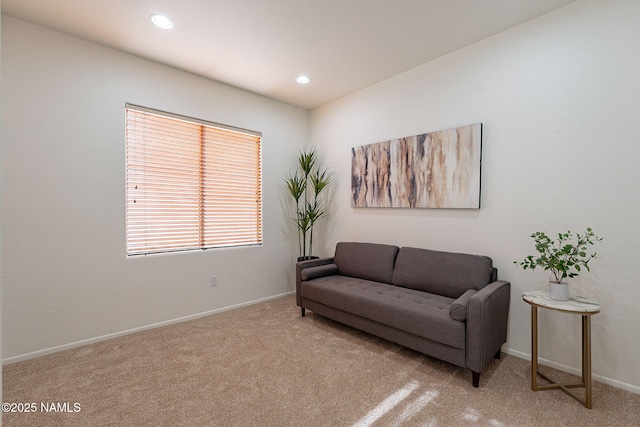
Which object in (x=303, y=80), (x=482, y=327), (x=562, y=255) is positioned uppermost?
(x=303, y=80)

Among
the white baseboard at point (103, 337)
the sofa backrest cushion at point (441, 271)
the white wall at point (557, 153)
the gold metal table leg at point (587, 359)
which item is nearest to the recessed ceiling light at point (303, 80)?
the white wall at point (557, 153)

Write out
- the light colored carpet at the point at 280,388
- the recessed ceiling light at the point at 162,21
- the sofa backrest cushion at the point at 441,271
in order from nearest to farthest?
1. the light colored carpet at the point at 280,388
2. the recessed ceiling light at the point at 162,21
3. the sofa backrest cushion at the point at 441,271

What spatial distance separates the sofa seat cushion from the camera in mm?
2488

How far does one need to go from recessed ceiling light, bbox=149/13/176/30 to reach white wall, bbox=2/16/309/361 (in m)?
0.70

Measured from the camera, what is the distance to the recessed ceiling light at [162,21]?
8.79 feet

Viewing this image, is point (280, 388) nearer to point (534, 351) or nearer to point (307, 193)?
point (534, 351)

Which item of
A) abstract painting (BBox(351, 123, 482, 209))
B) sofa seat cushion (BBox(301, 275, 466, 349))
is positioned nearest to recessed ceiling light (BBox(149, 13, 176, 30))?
abstract painting (BBox(351, 123, 482, 209))

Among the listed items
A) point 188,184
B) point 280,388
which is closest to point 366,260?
point 280,388

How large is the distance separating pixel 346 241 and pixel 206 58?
2.63 metres

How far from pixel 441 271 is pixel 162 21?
10.7ft

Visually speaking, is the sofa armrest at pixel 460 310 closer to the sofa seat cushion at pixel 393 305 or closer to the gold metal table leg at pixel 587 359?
the sofa seat cushion at pixel 393 305

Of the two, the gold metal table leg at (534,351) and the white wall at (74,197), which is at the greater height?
the white wall at (74,197)

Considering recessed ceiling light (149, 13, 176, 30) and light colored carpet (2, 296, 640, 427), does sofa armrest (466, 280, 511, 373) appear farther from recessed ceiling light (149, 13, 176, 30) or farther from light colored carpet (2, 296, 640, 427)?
recessed ceiling light (149, 13, 176, 30)

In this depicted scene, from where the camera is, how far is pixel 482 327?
92.3 inches
